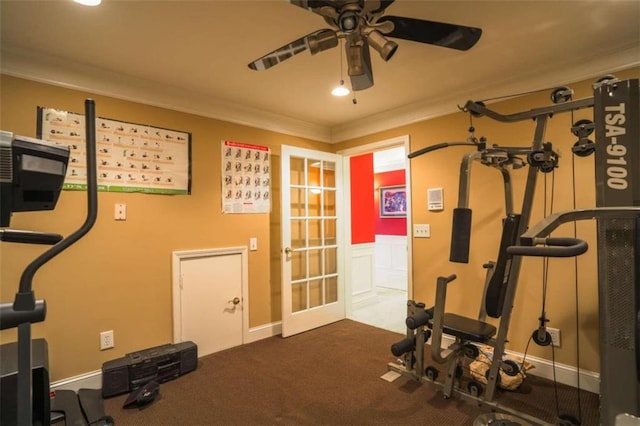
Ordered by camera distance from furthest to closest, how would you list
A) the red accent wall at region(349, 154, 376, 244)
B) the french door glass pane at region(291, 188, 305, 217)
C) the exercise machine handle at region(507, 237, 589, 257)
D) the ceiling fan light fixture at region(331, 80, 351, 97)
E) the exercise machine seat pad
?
the red accent wall at region(349, 154, 376, 244) < the french door glass pane at region(291, 188, 305, 217) < the ceiling fan light fixture at region(331, 80, 351, 97) < the exercise machine seat pad < the exercise machine handle at region(507, 237, 589, 257)

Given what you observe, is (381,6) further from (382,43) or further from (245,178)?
(245,178)

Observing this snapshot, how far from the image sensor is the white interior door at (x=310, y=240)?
3.36 meters

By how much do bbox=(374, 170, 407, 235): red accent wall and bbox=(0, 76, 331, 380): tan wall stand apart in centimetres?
335

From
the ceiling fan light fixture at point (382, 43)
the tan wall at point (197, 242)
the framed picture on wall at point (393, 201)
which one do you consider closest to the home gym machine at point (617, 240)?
the ceiling fan light fixture at point (382, 43)

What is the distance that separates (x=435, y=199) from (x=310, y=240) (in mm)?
1449

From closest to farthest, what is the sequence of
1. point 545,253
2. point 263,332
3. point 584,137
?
1. point 545,253
2. point 584,137
3. point 263,332

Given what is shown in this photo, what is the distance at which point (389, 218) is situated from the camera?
597 cm

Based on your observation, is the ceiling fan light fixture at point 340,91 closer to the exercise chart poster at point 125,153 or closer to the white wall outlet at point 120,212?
the exercise chart poster at point 125,153

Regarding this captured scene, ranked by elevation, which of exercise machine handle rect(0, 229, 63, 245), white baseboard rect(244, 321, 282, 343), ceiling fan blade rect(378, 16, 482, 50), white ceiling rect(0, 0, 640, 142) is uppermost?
white ceiling rect(0, 0, 640, 142)

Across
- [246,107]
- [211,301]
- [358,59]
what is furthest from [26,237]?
[246,107]

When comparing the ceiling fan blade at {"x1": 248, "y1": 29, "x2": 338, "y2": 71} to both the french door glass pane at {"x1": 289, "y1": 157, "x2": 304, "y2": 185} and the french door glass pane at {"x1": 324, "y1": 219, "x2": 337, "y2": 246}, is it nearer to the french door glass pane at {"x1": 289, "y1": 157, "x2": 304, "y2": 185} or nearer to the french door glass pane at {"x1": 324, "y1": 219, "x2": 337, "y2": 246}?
the french door glass pane at {"x1": 289, "y1": 157, "x2": 304, "y2": 185}

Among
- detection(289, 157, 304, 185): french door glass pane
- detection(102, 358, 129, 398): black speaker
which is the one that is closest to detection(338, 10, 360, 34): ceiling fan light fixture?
detection(289, 157, 304, 185): french door glass pane

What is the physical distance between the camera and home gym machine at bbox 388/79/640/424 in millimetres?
1256

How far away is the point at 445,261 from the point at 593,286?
1073 millimetres
